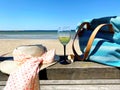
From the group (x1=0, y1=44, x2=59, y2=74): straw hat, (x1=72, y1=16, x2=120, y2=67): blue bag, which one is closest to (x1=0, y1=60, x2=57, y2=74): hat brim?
(x1=0, y1=44, x2=59, y2=74): straw hat

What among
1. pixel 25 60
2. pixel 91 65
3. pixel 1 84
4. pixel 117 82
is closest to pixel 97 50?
pixel 91 65

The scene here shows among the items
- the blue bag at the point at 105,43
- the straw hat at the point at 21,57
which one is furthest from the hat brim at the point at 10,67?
the blue bag at the point at 105,43

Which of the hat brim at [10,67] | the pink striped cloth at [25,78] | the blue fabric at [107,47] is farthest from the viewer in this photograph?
the blue fabric at [107,47]

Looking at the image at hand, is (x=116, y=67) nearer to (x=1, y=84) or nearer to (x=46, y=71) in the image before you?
(x=46, y=71)

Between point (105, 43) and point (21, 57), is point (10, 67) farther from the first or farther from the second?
point (105, 43)

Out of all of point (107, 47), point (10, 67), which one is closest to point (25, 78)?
point (10, 67)

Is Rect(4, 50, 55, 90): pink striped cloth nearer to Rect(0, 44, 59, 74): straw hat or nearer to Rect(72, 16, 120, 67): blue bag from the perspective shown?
Rect(0, 44, 59, 74): straw hat

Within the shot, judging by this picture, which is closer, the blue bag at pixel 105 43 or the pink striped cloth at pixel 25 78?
the pink striped cloth at pixel 25 78

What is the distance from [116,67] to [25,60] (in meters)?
0.66

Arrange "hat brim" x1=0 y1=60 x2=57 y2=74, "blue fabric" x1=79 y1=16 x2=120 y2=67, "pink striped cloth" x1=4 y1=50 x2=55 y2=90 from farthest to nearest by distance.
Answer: "blue fabric" x1=79 y1=16 x2=120 y2=67, "hat brim" x1=0 y1=60 x2=57 y2=74, "pink striped cloth" x1=4 y1=50 x2=55 y2=90

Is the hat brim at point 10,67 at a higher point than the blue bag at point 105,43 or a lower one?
lower

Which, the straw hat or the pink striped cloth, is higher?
the straw hat

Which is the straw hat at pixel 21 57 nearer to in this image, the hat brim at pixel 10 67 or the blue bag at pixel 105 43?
the hat brim at pixel 10 67

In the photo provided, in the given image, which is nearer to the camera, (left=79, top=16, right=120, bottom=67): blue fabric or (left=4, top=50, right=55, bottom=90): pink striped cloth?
(left=4, top=50, right=55, bottom=90): pink striped cloth
